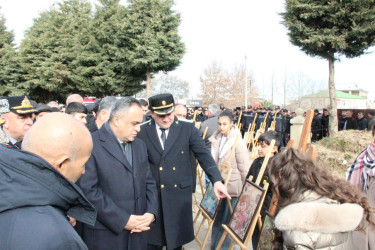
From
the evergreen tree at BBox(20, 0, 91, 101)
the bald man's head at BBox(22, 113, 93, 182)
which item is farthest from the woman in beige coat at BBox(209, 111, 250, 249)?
the evergreen tree at BBox(20, 0, 91, 101)

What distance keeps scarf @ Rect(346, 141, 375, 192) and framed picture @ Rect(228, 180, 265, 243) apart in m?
1.01

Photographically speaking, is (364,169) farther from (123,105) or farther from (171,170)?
(123,105)

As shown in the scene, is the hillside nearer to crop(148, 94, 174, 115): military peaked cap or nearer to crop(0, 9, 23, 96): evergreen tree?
crop(148, 94, 174, 115): military peaked cap

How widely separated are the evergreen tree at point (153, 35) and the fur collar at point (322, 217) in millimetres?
22962

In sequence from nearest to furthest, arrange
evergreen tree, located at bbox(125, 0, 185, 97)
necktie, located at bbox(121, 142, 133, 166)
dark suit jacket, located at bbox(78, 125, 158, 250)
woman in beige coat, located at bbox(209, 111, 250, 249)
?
dark suit jacket, located at bbox(78, 125, 158, 250) → necktie, located at bbox(121, 142, 133, 166) → woman in beige coat, located at bbox(209, 111, 250, 249) → evergreen tree, located at bbox(125, 0, 185, 97)

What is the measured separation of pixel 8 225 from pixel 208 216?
303 cm

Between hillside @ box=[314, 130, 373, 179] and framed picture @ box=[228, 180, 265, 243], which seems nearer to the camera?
framed picture @ box=[228, 180, 265, 243]

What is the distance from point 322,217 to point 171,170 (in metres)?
1.79

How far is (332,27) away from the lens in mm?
12625

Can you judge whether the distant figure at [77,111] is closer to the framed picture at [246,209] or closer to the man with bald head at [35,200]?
the framed picture at [246,209]

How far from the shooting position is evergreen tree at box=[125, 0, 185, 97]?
24.0m

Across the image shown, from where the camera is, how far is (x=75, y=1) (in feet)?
114

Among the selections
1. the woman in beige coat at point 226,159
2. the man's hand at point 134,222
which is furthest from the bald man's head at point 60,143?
the woman in beige coat at point 226,159

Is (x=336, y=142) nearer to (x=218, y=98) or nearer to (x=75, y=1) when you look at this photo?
(x=75, y=1)
